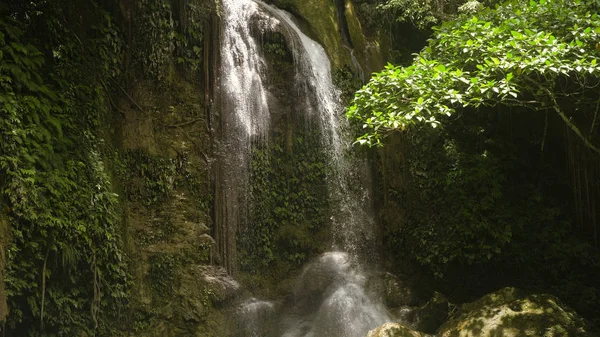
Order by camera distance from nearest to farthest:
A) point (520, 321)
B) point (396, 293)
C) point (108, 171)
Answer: point (520, 321) → point (108, 171) → point (396, 293)

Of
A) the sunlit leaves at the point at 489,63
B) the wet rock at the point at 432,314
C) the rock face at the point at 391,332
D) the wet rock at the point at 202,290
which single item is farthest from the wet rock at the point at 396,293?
the sunlit leaves at the point at 489,63

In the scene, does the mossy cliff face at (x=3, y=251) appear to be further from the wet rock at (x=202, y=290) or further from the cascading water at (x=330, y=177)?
the cascading water at (x=330, y=177)

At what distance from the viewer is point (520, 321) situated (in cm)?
652

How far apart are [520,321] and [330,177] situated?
431cm

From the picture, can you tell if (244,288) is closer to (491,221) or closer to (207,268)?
(207,268)

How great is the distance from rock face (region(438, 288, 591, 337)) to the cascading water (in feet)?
5.31

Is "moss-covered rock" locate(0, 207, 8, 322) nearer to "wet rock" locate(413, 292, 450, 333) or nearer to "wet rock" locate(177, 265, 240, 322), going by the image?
"wet rock" locate(177, 265, 240, 322)

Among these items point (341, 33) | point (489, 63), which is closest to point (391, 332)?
point (489, 63)

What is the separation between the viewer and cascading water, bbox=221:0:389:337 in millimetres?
8148

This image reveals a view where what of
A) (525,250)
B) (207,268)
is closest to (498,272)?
(525,250)

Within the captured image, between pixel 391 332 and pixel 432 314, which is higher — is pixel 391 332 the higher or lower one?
the higher one

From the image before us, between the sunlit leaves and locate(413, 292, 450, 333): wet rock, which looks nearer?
the sunlit leaves

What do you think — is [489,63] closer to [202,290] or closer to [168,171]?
[168,171]

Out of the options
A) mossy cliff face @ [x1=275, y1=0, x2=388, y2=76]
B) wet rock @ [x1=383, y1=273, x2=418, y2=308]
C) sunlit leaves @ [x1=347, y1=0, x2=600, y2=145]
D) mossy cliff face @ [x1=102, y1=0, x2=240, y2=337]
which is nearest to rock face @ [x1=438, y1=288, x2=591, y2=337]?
wet rock @ [x1=383, y1=273, x2=418, y2=308]
